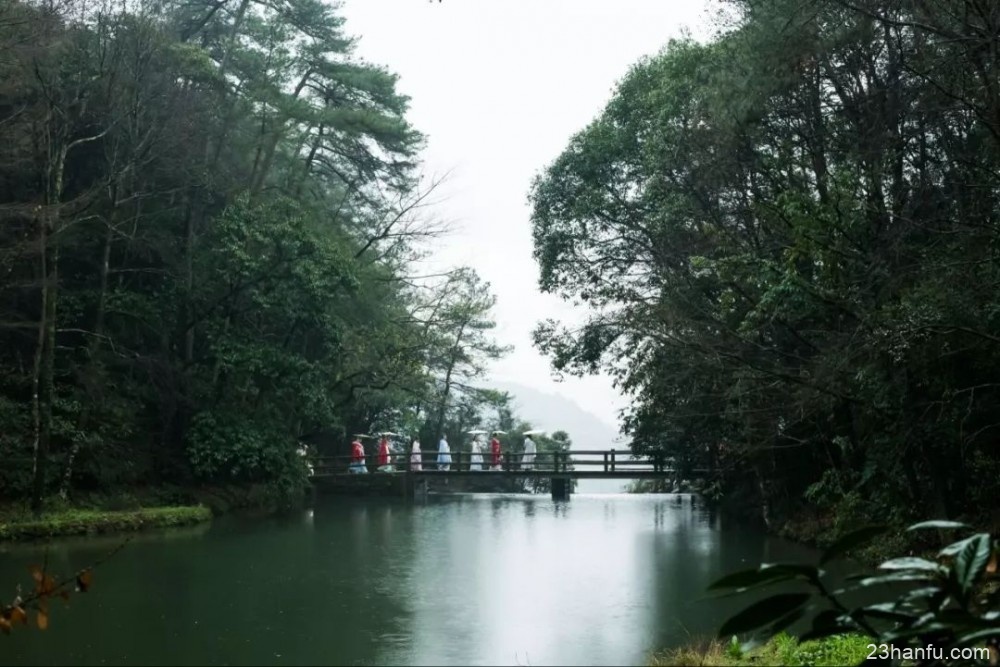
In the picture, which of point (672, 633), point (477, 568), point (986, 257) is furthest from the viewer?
point (477, 568)

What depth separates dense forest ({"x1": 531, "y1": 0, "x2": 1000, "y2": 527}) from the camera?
944 cm

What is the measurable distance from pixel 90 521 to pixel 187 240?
599cm

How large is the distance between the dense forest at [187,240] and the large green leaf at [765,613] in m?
14.1

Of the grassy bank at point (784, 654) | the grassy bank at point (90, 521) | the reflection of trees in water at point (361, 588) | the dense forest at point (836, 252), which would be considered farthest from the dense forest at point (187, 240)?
the grassy bank at point (784, 654)

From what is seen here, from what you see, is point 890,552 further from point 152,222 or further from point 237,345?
point 152,222

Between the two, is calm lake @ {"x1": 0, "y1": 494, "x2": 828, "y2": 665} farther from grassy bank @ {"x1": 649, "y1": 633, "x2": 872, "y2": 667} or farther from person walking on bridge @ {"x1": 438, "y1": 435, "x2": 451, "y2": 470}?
person walking on bridge @ {"x1": 438, "y1": 435, "x2": 451, "y2": 470}

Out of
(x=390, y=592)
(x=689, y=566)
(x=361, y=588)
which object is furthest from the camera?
(x=689, y=566)

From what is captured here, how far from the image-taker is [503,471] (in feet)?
84.1

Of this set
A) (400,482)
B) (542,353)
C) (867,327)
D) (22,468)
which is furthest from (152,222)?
(867,327)

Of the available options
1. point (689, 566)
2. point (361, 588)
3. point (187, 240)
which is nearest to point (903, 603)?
point (361, 588)

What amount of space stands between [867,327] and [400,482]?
17.3 metres

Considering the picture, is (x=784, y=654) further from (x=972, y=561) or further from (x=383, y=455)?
(x=383, y=455)

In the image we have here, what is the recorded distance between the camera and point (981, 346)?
931 centimetres
